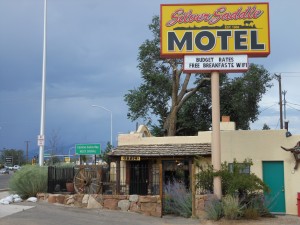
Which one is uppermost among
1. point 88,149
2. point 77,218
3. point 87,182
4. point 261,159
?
point 88,149

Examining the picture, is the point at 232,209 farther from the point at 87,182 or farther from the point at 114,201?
the point at 87,182

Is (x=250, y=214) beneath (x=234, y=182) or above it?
beneath

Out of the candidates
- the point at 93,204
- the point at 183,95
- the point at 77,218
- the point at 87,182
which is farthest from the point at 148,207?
the point at 183,95

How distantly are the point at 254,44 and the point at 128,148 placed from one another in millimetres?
10278

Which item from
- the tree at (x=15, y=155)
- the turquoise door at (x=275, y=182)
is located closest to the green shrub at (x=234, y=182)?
the turquoise door at (x=275, y=182)

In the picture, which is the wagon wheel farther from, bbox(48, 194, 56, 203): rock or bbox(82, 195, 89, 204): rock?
bbox(82, 195, 89, 204): rock

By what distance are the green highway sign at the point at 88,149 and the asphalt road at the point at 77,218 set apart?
7.10 metres

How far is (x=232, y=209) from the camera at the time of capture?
15477 mm

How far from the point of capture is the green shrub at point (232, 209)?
15.5 meters

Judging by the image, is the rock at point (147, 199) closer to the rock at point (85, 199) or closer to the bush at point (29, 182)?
the rock at point (85, 199)

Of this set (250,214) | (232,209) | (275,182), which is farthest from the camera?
(275,182)

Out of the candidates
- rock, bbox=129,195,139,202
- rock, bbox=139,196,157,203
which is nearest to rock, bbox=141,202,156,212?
rock, bbox=139,196,157,203

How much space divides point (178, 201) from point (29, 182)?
22.8 feet

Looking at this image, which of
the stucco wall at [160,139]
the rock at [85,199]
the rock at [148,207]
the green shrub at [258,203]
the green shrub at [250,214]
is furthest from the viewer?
the stucco wall at [160,139]
